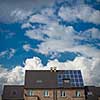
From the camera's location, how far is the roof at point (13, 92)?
6844cm

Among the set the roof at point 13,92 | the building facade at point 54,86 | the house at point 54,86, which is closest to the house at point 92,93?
the building facade at point 54,86

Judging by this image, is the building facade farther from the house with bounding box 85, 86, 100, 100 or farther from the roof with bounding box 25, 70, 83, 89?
the house with bounding box 85, 86, 100, 100

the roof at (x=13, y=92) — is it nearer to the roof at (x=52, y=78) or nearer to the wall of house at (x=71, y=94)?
the roof at (x=52, y=78)

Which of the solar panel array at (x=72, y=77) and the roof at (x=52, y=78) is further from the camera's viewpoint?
the roof at (x=52, y=78)

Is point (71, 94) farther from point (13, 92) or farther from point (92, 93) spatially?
point (13, 92)

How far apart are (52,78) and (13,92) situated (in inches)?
434

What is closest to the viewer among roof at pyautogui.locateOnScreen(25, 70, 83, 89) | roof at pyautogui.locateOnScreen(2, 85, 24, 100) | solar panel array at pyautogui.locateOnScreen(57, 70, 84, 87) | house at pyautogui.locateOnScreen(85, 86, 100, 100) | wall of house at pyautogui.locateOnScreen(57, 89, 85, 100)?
wall of house at pyautogui.locateOnScreen(57, 89, 85, 100)

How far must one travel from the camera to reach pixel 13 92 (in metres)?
69.8

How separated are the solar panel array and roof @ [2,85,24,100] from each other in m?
10.9

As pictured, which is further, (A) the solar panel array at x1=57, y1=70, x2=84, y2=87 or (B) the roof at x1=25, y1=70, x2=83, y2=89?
(B) the roof at x1=25, y1=70, x2=83, y2=89

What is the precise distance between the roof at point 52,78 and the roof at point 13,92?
5.89 m

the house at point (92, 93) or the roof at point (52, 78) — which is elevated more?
the roof at point (52, 78)

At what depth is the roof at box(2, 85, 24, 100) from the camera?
68.4 meters

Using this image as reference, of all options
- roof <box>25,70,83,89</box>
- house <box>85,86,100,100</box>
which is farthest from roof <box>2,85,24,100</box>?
house <box>85,86,100,100</box>
